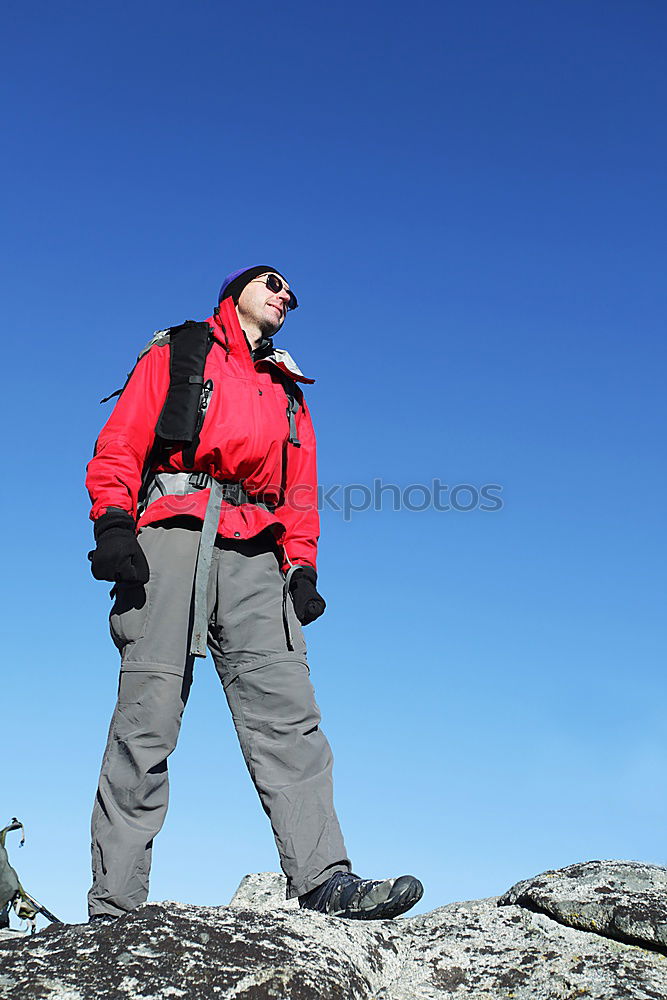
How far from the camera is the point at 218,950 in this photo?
12.0 ft

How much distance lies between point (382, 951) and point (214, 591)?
217 cm

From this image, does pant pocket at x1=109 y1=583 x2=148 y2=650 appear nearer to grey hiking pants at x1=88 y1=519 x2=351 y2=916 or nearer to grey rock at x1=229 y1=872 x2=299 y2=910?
grey hiking pants at x1=88 y1=519 x2=351 y2=916

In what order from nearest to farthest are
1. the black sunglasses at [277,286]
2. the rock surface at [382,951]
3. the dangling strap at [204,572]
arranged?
the rock surface at [382,951] → the dangling strap at [204,572] → the black sunglasses at [277,286]

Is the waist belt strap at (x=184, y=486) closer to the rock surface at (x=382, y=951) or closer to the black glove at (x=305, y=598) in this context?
the black glove at (x=305, y=598)

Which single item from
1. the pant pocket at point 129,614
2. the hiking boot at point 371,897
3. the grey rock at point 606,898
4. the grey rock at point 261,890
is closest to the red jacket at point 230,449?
the pant pocket at point 129,614

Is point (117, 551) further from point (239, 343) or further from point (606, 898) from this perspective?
point (606, 898)

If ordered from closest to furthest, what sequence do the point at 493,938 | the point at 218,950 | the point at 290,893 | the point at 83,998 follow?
1. the point at 83,998
2. the point at 218,950
3. the point at 493,938
4. the point at 290,893

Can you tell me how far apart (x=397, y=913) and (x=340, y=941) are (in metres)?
0.65

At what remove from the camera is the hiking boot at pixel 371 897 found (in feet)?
14.8

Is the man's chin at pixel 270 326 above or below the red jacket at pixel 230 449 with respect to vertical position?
above

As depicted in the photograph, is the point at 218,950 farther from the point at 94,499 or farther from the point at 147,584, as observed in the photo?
the point at 94,499

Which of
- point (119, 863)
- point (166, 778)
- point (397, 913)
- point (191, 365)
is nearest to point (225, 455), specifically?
point (191, 365)

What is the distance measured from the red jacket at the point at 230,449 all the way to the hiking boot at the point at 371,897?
197 cm

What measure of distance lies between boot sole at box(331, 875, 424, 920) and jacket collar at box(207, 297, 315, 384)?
321 cm
